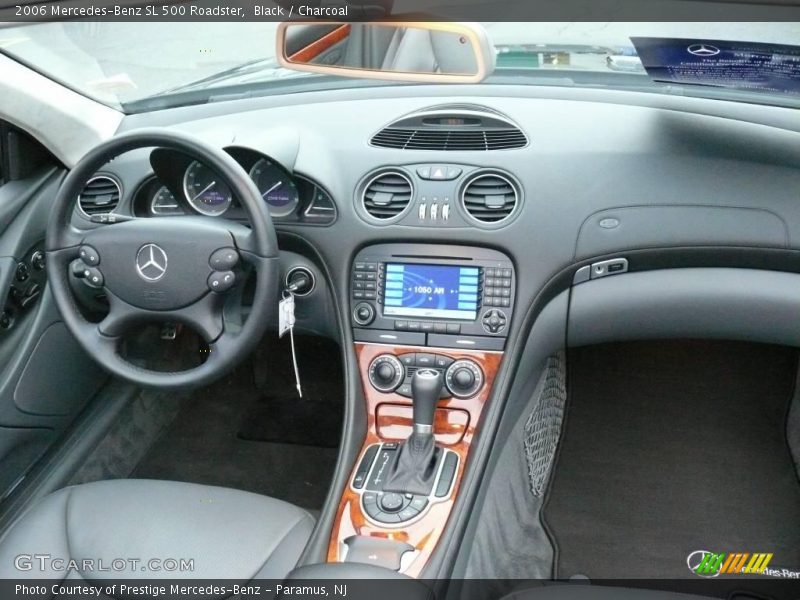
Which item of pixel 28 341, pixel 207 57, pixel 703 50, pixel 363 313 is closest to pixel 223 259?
pixel 363 313

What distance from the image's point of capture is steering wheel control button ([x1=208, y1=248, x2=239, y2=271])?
5.99 feet

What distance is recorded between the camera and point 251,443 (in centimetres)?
291

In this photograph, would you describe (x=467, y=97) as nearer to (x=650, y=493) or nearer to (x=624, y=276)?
(x=624, y=276)

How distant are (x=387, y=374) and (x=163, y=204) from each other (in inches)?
30.4

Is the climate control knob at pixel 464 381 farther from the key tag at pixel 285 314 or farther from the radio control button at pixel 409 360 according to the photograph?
the key tag at pixel 285 314

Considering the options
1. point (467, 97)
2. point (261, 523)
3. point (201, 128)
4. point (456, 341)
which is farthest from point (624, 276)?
point (201, 128)

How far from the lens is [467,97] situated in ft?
7.62

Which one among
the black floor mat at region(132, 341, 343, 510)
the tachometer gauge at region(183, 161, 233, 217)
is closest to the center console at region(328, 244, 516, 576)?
the tachometer gauge at region(183, 161, 233, 217)

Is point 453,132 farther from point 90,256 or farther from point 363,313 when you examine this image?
point 90,256

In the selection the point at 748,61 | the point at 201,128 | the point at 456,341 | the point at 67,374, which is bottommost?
the point at 67,374

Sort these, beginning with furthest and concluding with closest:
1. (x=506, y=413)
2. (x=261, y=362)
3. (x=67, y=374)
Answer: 1. (x=261, y=362)
2. (x=67, y=374)
3. (x=506, y=413)

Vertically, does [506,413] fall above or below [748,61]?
below

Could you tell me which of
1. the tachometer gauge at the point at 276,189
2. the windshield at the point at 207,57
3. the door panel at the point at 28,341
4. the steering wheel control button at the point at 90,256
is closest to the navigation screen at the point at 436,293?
the tachometer gauge at the point at 276,189

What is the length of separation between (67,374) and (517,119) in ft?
4.70
